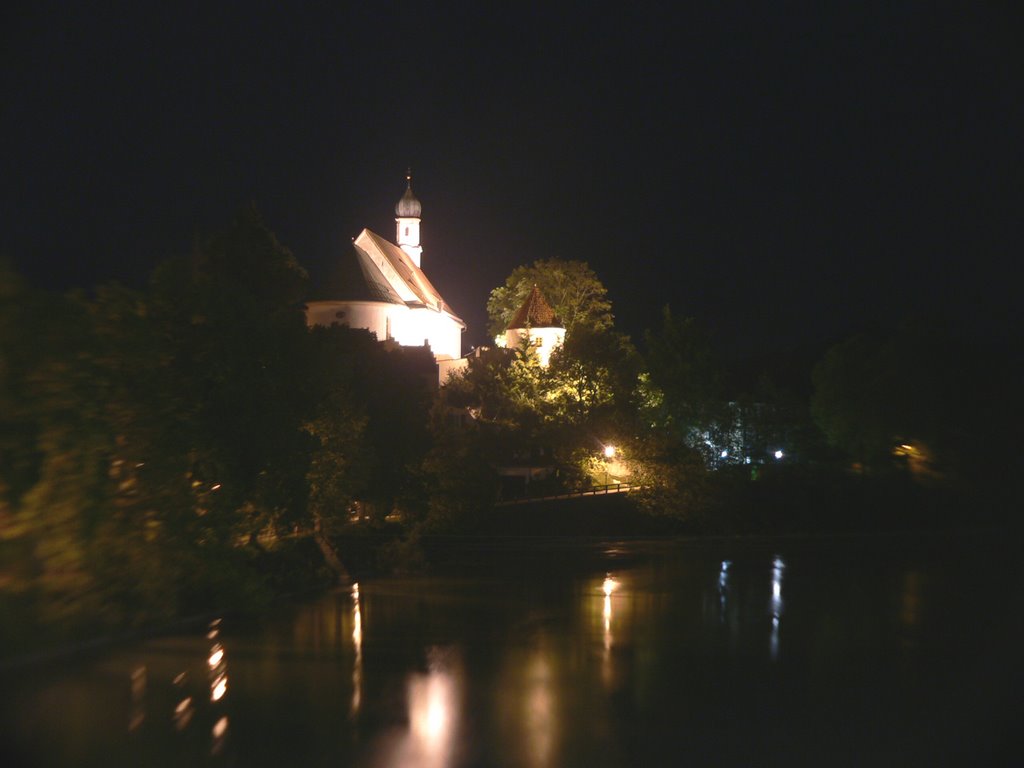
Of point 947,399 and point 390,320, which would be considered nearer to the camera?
point 947,399

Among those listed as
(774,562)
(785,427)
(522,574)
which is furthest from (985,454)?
(522,574)

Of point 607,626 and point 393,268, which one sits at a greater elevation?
point 393,268

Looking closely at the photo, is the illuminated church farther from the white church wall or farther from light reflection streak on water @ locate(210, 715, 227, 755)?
light reflection streak on water @ locate(210, 715, 227, 755)

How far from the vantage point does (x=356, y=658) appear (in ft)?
45.7

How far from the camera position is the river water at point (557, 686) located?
902 centimetres

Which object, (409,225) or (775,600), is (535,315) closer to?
(409,225)

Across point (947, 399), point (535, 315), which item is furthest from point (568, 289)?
point (947, 399)

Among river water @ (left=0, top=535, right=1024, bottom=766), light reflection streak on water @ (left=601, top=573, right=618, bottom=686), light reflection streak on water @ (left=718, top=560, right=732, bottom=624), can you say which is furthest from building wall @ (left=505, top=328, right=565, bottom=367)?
river water @ (left=0, top=535, right=1024, bottom=766)

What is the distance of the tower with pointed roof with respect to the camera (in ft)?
221

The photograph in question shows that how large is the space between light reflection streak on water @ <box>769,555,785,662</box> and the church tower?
192 feet

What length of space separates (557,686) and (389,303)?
59.5 metres

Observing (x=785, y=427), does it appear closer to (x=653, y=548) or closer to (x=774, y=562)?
(x=653, y=548)

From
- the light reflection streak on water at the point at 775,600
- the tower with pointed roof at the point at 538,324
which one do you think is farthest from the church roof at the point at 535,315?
the light reflection streak on water at the point at 775,600

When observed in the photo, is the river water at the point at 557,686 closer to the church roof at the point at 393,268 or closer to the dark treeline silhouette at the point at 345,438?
the dark treeline silhouette at the point at 345,438
